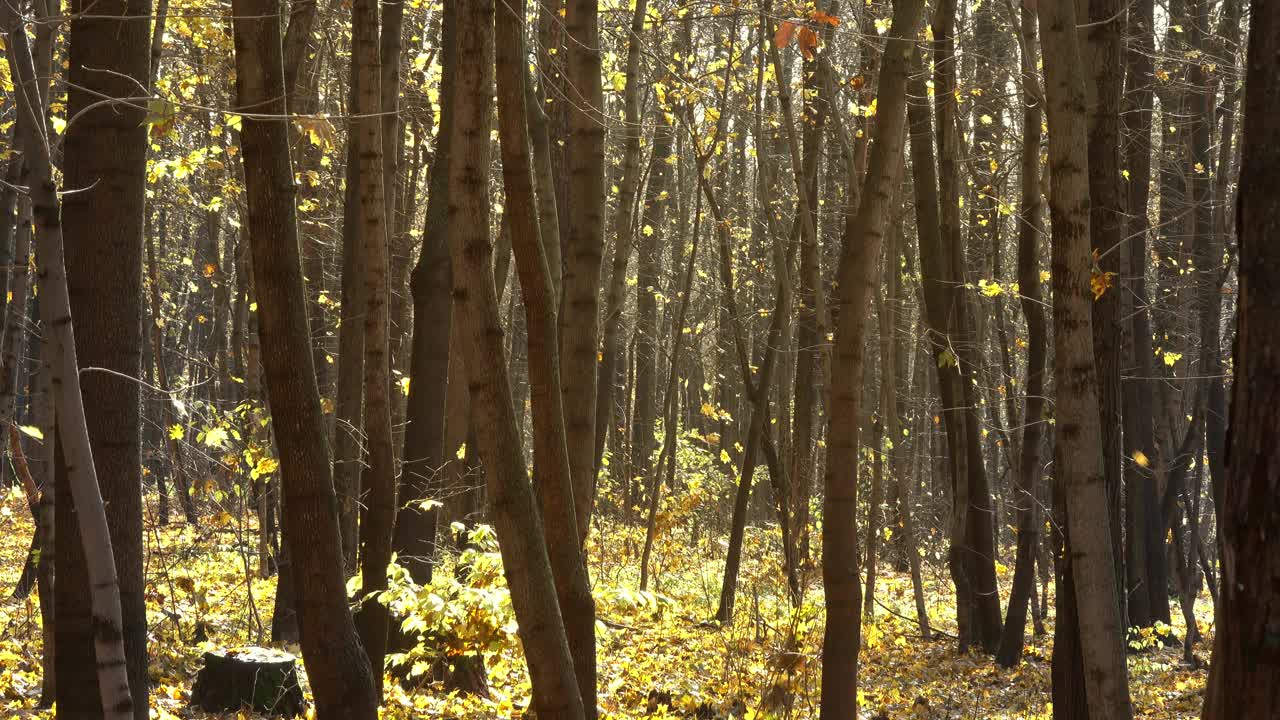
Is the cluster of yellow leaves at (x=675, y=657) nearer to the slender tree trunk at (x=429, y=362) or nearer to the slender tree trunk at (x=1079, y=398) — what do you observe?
the slender tree trunk at (x=429, y=362)

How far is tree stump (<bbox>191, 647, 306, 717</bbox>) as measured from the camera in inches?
266

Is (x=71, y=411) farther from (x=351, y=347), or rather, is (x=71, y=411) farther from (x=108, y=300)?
(x=351, y=347)

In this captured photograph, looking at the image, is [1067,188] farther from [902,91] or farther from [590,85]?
[590,85]

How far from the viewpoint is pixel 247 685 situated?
22.2 feet

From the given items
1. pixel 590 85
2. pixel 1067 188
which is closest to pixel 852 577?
pixel 1067 188

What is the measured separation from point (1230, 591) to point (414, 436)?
6189 millimetres

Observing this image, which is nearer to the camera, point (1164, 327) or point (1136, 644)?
point (1136, 644)

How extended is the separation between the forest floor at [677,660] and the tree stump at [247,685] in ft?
0.60

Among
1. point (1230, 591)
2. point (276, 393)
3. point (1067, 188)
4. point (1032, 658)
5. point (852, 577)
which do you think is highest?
point (1067, 188)

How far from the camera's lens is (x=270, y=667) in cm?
695

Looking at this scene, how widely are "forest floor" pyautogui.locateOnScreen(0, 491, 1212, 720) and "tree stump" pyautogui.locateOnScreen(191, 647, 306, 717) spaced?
183mm

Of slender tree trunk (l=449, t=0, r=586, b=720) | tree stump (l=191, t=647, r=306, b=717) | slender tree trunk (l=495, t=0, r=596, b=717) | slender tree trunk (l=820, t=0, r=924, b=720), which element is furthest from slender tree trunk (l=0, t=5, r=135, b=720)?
slender tree trunk (l=820, t=0, r=924, b=720)

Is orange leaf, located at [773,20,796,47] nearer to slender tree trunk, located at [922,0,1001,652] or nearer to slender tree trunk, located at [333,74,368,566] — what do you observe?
slender tree trunk, located at [333,74,368,566]

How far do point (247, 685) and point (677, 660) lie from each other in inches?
178
